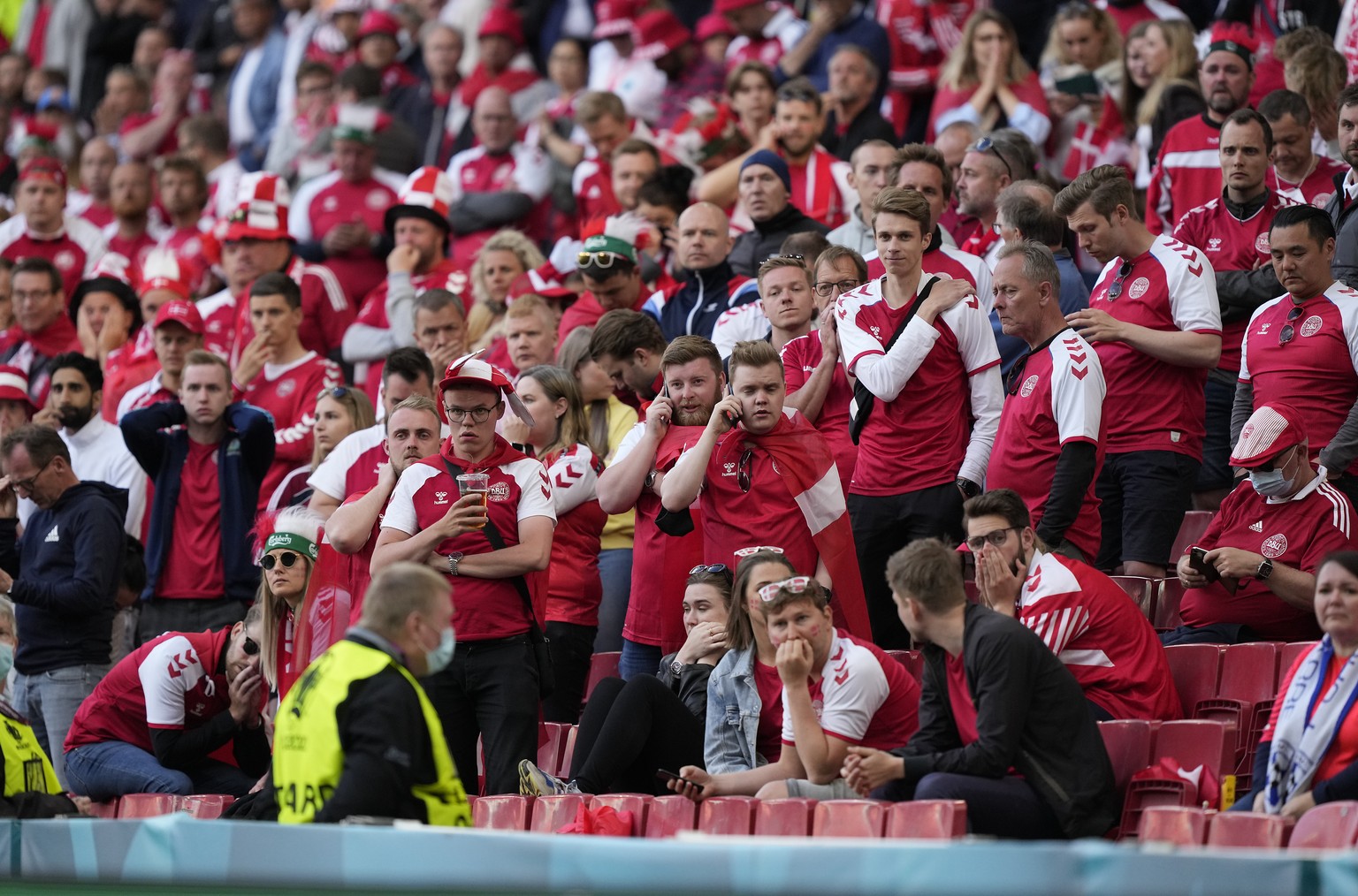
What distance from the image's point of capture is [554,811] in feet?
21.9

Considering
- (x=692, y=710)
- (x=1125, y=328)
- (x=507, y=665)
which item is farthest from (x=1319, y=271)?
(x=507, y=665)

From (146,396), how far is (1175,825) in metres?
6.89

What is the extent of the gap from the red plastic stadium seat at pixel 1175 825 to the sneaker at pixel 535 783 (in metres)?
Result: 2.25

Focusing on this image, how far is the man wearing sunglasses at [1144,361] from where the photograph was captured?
308 inches

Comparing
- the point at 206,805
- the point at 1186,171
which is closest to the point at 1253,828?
the point at 206,805

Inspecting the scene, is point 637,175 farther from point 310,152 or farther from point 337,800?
point 337,800

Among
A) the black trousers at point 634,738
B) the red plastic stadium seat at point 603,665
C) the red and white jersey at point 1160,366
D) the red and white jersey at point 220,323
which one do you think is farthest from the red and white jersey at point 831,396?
the red and white jersey at point 220,323

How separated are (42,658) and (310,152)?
647cm

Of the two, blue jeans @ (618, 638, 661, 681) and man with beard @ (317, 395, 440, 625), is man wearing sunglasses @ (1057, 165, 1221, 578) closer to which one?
blue jeans @ (618, 638, 661, 681)

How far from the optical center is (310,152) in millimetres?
14695

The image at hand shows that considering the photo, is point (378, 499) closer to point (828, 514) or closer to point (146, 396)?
point (828, 514)

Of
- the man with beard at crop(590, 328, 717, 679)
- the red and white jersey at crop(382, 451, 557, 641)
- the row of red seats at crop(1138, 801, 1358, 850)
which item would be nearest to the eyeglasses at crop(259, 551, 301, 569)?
the red and white jersey at crop(382, 451, 557, 641)

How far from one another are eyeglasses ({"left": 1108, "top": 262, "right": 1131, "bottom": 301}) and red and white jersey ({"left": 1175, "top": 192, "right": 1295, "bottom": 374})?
75 centimetres

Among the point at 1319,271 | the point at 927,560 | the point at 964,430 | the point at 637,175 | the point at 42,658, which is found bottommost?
the point at 42,658
